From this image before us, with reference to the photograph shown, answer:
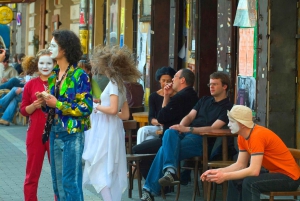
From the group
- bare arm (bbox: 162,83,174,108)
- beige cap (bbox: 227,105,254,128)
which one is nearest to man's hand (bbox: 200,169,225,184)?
beige cap (bbox: 227,105,254,128)

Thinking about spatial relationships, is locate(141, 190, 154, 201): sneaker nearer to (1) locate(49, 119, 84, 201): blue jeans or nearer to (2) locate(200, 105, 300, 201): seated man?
(2) locate(200, 105, 300, 201): seated man

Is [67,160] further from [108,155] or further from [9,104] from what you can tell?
[9,104]

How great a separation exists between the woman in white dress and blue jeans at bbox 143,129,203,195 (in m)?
0.66

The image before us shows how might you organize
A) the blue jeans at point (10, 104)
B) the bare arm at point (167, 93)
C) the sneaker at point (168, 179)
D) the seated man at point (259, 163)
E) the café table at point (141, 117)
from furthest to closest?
the blue jeans at point (10, 104) → the café table at point (141, 117) → the bare arm at point (167, 93) → the sneaker at point (168, 179) → the seated man at point (259, 163)

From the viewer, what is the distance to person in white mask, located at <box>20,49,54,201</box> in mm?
8211

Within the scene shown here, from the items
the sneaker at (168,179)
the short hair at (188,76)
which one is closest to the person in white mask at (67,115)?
the sneaker at (168,179)

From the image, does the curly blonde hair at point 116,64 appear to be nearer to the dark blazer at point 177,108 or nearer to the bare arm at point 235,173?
the dark blazer at point 177,108

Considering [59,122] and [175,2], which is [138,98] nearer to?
[175,2]

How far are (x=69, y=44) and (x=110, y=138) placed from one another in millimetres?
1777

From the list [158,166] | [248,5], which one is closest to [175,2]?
[248,5]

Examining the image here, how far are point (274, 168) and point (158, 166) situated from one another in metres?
2.20

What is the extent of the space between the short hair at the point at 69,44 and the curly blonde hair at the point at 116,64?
1428mm

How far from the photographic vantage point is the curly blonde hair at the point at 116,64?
8867mm

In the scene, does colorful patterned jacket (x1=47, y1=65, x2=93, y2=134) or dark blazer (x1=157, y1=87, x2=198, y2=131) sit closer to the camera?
colorful patterned jacket (x1=47, y1=65, x2=93, y2=134)
